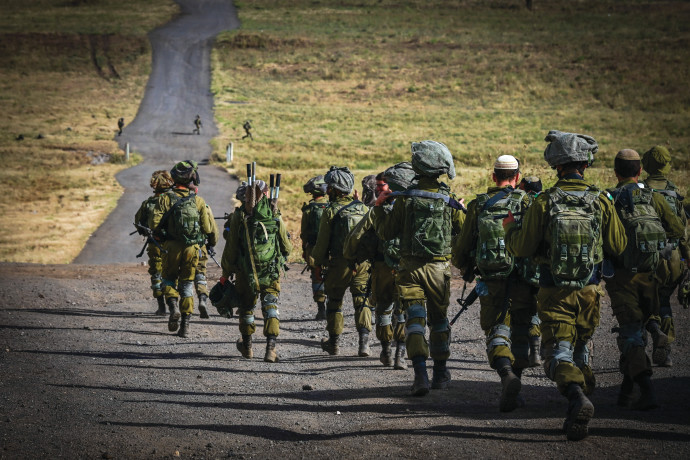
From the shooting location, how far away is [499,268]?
6953 millimetres

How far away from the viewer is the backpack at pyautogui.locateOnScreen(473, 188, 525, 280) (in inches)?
273

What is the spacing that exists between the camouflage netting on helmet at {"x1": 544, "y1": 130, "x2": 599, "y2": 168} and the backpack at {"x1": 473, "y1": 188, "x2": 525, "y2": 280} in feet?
2.14

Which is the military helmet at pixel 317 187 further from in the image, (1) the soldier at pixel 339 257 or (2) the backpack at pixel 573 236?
(2) the backpack at pixel 573 236

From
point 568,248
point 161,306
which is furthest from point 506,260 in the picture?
point 161,306

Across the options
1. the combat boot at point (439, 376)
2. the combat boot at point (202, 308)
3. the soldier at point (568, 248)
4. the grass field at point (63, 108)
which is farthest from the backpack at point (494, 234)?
the grass field at point (63, 108)

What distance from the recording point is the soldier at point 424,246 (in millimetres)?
7293

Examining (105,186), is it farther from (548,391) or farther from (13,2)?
(13,2)

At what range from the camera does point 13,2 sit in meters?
98.4

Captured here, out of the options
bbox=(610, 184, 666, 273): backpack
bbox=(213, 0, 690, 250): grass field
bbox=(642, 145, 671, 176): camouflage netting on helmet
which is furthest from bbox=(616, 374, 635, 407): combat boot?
bbox=(213, 0, 690, 250): grass field

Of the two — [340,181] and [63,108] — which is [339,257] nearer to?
[340,181]

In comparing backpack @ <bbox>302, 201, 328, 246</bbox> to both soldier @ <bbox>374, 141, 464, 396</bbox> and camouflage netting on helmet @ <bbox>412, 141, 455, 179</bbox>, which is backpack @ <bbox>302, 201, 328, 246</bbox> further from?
camouflage netting on helmet @ <bbox>412, 141, 455, 179</bbox>

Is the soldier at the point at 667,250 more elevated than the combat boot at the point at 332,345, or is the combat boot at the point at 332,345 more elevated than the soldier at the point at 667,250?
the soldier at the point at 667,250

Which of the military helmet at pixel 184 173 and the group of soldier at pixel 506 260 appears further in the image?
the military helmet at pixel 184 173

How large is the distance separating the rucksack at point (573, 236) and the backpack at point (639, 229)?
1055 millimetres
